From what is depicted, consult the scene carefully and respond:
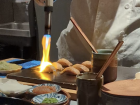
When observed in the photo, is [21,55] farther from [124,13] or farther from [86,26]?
[124,13]

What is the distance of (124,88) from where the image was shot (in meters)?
0.62

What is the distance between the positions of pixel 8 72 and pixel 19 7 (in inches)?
83.9

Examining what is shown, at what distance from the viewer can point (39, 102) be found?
71cm

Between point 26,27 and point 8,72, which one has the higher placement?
point 26,27

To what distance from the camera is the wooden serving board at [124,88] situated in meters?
0.57

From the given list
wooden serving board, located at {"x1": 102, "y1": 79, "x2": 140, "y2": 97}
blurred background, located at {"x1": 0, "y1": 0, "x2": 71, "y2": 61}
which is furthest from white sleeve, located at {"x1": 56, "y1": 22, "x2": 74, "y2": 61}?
wooden serving board, located at {"x1": 102, "y1": 79, "x2": 140, "y2": 97}

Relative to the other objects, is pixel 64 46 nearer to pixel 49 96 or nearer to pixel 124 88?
pixel 49 96

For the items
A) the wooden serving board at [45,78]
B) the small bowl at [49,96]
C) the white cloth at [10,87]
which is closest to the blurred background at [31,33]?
the wooden serving board at [45,78]

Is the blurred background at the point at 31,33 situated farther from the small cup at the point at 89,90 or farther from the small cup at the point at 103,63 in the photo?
the small cup at the point at 89,90

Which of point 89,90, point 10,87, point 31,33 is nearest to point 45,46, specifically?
point 10,87

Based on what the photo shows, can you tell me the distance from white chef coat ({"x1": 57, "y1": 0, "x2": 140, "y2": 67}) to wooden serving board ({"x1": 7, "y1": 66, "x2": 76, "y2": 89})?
54cm

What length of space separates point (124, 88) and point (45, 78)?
548 millimetres

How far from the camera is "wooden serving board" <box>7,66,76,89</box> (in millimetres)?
1018

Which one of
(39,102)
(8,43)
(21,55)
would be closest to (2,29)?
(8,43)
